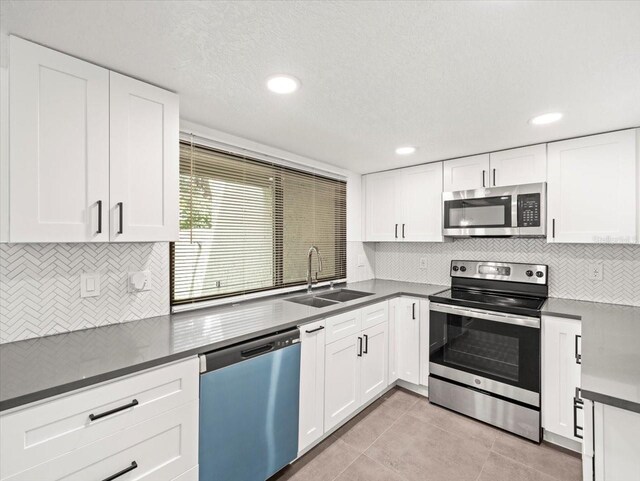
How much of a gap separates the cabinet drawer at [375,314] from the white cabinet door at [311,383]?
0.54 m

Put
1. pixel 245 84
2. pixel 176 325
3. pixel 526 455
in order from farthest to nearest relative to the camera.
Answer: pixel 526 455
pixel 176 325
pixel 245 84

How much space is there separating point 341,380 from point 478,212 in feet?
6.02

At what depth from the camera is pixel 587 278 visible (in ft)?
8.11

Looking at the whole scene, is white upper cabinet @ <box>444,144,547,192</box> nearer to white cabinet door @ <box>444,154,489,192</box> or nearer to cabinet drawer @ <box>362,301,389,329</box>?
white cabinet door @ <box>444,154,489,192</box>

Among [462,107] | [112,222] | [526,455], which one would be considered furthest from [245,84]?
[526,455]

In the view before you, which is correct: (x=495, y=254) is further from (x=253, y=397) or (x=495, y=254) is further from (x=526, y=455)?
(x=253, y=397)

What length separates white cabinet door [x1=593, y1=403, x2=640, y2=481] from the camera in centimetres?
100

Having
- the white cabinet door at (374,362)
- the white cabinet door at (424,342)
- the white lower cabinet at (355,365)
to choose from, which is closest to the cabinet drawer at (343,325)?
the white lower cabinet at (355,365)

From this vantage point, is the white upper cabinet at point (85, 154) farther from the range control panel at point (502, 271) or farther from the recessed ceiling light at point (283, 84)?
the range control panel at point (502, 271)

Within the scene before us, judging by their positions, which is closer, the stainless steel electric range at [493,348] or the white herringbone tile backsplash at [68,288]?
the white herringbone tile backsplash at [68,288]

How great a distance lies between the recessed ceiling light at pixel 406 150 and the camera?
2615 mm

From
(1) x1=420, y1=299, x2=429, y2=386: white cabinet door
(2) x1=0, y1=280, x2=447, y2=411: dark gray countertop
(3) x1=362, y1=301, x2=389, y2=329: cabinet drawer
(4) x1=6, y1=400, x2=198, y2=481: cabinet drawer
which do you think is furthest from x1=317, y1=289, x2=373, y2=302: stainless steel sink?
(4) x1=6, y1=400, x2=198, y2=481: cabinet drawer

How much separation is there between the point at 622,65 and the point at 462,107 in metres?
0.67

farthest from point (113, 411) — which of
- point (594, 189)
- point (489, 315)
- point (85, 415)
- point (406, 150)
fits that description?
point (594, 189)
